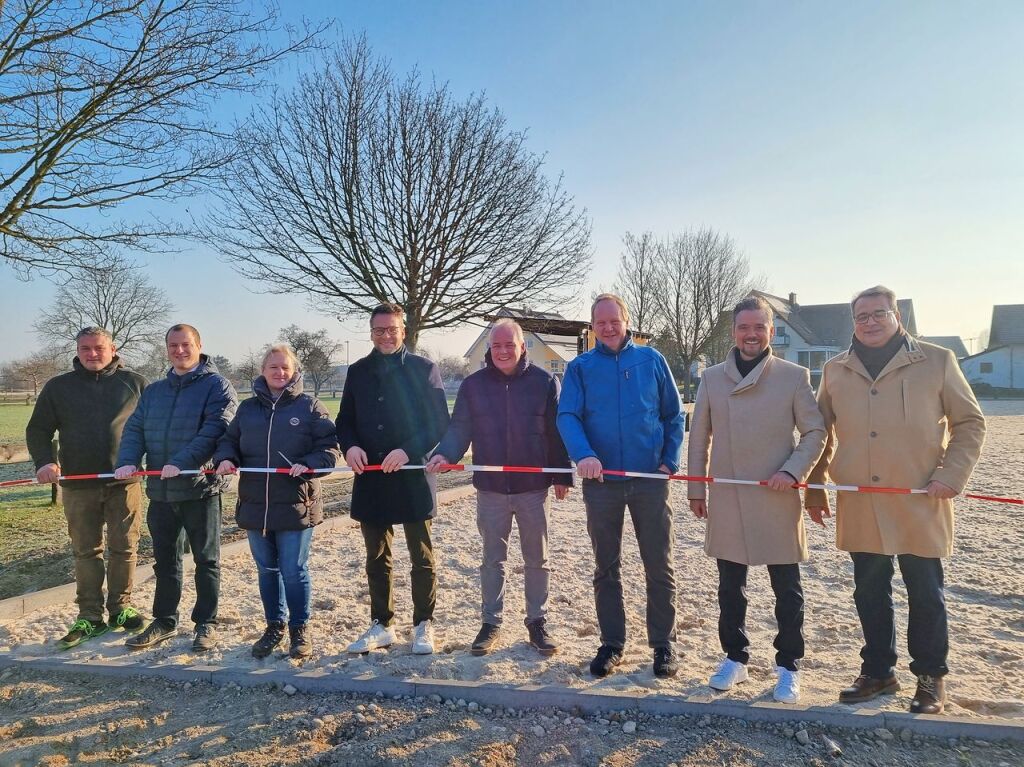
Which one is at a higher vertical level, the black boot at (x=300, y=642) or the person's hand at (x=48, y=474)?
the person's hand at (x=48, y=474)

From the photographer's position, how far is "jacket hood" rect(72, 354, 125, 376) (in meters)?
4.33

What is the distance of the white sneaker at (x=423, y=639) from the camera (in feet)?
12.4

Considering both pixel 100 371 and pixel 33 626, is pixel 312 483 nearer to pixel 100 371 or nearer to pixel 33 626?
pixel 100 371

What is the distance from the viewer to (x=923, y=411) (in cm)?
312

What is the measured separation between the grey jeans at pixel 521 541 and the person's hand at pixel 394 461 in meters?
0.54

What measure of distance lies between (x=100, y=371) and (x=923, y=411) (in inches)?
Result: 208

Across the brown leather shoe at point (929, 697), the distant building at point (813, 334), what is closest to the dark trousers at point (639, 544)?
the brown leather shoe at point (929, 697)

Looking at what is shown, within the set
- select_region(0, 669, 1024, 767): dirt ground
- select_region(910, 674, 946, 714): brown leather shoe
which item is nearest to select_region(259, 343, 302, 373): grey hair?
select_region(0, 669, 1024, 767): dirt ground

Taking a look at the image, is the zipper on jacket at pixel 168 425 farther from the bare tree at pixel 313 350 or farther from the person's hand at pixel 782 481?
the bare tree at pixel 313 350

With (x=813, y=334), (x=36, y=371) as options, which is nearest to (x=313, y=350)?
(x=36, y=371)

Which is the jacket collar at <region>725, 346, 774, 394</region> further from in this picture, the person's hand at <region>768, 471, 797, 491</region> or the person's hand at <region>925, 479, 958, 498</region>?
the person's hand at <region>925, 479, 958, 498</region>

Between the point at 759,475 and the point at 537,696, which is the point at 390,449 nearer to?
the point at 537,696

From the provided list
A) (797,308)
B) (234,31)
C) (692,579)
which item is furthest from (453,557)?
(797,308)

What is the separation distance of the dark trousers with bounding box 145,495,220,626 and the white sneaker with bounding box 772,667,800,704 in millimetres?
3542
